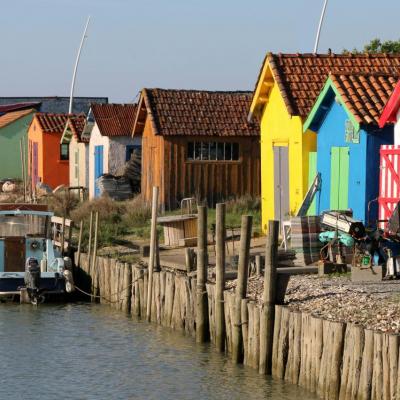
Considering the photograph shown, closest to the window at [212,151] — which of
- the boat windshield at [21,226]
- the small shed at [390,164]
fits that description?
the boat windshield at [21,226]

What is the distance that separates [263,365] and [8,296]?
10.7 meters

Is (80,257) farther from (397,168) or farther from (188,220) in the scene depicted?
(397,168)

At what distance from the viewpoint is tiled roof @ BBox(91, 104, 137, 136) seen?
142 feet

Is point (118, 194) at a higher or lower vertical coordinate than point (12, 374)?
higher

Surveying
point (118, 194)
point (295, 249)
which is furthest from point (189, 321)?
point (118, 194)

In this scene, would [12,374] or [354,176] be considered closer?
[12,374]

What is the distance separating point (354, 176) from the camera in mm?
23375

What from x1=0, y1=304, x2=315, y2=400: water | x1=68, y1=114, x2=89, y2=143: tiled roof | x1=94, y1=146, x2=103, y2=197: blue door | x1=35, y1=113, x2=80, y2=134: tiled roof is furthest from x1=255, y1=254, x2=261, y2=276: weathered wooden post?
x1=35, y1=113, x2=80, y2=134: tiled roof

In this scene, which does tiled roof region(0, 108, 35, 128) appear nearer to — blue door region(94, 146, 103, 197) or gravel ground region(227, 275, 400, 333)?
blue door region(94, 146, 103, 197)

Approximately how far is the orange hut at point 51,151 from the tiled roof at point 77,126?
5.88 feet

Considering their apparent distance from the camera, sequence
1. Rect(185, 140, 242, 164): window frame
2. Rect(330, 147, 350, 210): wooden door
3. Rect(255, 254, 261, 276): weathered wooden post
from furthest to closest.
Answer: Rect(185, 140, 242, 164): window frame, Rect(330, 147, 350, 210): wooden door, Rect(255, 254, 261, 276): weathered wooden post

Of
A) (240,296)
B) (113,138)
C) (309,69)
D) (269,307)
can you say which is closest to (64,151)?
(113,138)

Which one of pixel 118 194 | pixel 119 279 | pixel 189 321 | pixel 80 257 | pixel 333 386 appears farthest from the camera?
pixel 118 194

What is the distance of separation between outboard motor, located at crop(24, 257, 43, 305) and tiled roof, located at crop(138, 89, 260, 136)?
453 inches
